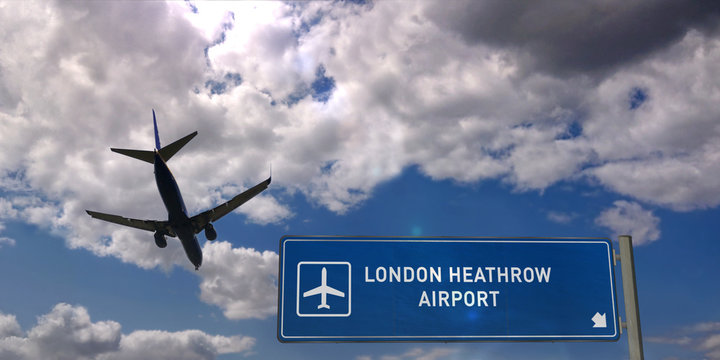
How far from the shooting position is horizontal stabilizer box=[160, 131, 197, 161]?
51.1m

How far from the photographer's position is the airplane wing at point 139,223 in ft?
154

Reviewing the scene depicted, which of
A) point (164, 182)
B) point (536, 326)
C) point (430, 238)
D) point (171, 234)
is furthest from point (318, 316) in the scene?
point (171, 234)

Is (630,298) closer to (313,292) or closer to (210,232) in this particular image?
(313,292)

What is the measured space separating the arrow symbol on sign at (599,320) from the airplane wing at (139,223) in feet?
135

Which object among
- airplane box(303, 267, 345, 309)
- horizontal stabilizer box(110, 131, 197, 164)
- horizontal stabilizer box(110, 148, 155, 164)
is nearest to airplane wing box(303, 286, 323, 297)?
airplane box(303, 267, 345, 309)

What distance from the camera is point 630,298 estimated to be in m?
10.9

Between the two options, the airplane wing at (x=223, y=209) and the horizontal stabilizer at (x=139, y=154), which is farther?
the horizontal stabilizer at (x=139, y=154)

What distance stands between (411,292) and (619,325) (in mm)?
4102

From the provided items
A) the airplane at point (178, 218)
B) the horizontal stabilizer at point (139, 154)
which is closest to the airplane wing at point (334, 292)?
the airplane at point (178, 218)

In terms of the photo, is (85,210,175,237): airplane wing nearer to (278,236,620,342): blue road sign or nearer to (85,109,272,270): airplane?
(85,109,272,270): airplane

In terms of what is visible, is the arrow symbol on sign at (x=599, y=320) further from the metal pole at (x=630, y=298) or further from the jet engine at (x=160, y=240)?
the jet engine at (x=160, y=240)

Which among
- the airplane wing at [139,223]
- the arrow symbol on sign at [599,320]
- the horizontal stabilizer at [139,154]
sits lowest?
the arrow symbol on sign at [599,320]

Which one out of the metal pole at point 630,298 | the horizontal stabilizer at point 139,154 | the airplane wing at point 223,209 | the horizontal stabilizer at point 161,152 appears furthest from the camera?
the horizontal stabilizer at point 161,152

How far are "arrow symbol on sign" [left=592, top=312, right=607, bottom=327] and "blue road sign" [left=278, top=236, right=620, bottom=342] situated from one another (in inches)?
0.8
